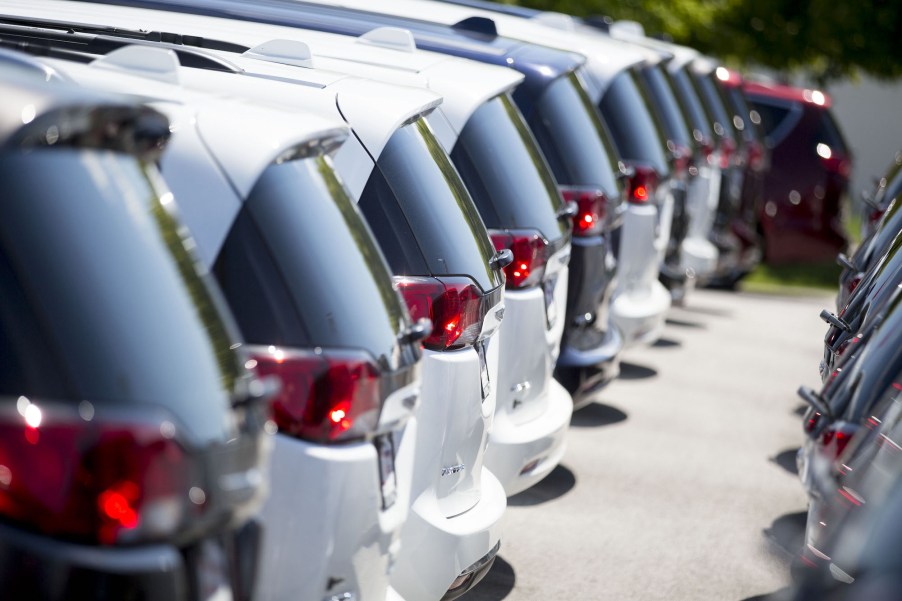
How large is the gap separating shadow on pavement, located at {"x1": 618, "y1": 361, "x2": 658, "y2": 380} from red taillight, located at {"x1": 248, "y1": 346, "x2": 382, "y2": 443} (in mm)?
7103

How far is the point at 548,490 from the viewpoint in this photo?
7.28 meters

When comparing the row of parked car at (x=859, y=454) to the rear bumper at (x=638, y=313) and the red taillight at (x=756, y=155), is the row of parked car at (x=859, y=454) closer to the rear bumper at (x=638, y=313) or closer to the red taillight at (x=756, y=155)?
the rear bumper at (x=638, y=313)

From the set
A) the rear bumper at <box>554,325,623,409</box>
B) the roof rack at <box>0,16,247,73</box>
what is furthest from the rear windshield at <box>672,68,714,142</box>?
the roof rack at <box>0,16,247,73</box>

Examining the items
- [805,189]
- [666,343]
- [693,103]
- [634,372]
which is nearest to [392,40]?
[634,372]

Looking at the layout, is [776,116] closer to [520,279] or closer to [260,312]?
[520,279]

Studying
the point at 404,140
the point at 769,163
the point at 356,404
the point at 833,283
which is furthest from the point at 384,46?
the point at 833,283

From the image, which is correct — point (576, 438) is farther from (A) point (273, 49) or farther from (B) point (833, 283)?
(B) point (833, 283)

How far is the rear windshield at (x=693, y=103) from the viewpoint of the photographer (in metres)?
12.2

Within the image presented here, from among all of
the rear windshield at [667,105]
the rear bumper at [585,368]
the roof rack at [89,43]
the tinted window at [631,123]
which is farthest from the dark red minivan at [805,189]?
the roof rack at [89,43]

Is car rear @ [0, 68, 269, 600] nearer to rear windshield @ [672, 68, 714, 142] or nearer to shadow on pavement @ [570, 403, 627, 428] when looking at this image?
shadow on pavement @ [570, 403, 627, 428]

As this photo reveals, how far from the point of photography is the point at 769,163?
48.0ft

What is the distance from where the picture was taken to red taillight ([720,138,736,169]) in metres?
12.5

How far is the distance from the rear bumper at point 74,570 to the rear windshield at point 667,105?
28.4 ft

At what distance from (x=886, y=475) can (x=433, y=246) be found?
166 cm
